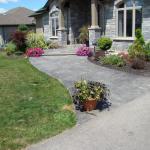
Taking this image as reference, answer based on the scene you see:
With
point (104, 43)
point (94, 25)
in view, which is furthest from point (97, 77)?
point (94, 25)

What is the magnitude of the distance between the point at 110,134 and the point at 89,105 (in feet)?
5.26

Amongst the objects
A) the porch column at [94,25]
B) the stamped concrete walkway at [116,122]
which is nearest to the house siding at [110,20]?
the porch column at [94,25]

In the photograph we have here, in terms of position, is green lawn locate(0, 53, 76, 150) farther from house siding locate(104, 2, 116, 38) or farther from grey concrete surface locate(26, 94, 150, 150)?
house siding locate(104, 2, 116, 38)

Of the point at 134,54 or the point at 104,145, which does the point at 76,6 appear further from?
the point at 104,145

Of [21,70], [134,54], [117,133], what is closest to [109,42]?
[134,54]

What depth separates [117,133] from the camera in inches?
251

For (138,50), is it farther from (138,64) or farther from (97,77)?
(97,77)

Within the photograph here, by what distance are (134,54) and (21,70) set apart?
5.24 metres

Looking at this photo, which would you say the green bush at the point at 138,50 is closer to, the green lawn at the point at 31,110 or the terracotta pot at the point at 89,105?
the green lawn at the point at 31,110

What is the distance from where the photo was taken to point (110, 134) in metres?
6.33

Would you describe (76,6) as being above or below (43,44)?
above

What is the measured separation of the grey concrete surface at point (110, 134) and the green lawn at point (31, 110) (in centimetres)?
37

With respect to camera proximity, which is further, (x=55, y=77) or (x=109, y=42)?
(x=109, y=42)

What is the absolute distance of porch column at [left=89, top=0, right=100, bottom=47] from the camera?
18578 mm
